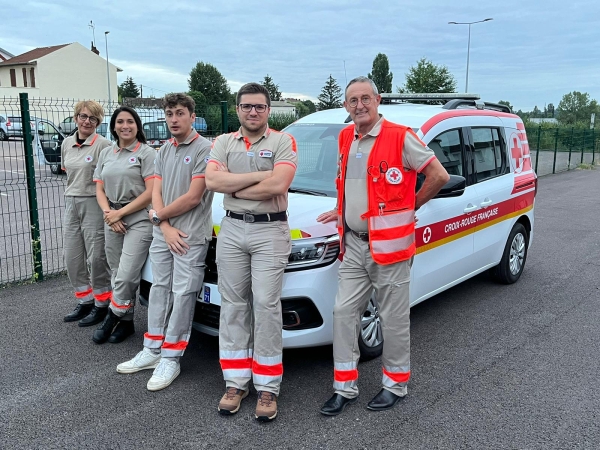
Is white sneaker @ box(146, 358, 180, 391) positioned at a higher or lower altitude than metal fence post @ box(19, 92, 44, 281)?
lower

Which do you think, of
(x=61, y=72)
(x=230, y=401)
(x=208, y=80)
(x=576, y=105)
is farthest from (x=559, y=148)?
(x=576, y=105)

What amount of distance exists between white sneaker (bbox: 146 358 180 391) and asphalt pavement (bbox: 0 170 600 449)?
1.9 inches

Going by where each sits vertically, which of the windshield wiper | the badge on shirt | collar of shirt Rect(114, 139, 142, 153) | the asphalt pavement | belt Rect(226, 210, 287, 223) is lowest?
the asphalt pavement

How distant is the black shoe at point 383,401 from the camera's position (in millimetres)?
3568

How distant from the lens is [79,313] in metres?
5.09

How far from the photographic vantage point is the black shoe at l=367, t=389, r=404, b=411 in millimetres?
3568

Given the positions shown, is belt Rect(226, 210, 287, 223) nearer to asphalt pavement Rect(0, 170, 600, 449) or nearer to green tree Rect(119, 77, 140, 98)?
asphalt pavement Rect(0, 170, 600, 449)

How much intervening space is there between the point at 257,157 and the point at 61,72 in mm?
59279

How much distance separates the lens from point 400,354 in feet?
11.8

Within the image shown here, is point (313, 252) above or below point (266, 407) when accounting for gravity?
above

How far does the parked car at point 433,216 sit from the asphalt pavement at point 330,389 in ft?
1.34

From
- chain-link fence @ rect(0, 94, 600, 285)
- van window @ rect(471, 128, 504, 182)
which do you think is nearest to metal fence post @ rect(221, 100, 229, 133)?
chain-link fence @ rect(0, 94, 600, 285)

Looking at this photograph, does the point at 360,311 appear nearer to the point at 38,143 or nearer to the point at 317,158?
the point at 317,158

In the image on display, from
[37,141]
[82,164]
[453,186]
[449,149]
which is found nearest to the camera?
[453,186]
